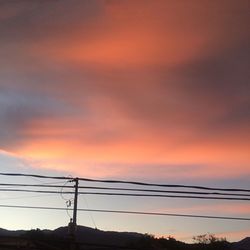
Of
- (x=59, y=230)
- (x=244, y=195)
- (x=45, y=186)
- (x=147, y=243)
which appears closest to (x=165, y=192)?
(x=244, y=195)

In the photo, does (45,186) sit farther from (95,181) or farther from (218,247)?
(218,247)

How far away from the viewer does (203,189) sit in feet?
74.9

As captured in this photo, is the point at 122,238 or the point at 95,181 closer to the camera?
the point at 95,181

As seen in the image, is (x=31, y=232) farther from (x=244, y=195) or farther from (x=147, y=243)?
(x=244, y=195)

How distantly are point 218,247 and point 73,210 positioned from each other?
3919cm

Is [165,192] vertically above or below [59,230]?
below

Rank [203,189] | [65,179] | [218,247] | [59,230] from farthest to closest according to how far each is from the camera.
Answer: [59,230]
[218,247]
[65,179]
[203,189]

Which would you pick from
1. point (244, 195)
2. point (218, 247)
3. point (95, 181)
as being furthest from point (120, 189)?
point (218, 247)

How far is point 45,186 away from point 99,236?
142 feet

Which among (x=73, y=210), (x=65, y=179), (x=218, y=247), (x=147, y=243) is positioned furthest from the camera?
(x=218, y=247)

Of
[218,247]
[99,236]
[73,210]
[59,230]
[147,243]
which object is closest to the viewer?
[73,210]

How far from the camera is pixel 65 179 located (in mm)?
24609

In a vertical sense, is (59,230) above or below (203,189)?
above

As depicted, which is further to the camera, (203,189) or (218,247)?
(218,247)
